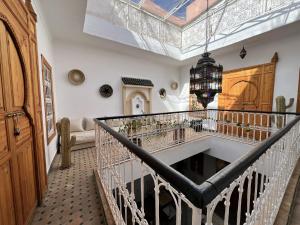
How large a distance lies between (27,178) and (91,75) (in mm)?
3800

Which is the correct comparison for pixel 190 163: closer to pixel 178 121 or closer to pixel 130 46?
pixel 178 121

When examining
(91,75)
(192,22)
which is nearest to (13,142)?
(91,75)

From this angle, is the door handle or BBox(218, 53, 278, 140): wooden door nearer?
the door handle

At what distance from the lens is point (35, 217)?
1.61m

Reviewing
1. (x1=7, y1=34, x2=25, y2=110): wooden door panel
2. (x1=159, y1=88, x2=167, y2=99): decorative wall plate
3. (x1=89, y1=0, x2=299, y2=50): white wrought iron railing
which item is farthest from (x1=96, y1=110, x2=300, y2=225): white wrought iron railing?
(x1=159, y1=88, x2=167, y2=99): decorative wall plate

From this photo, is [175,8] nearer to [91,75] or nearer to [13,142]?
[91,75]

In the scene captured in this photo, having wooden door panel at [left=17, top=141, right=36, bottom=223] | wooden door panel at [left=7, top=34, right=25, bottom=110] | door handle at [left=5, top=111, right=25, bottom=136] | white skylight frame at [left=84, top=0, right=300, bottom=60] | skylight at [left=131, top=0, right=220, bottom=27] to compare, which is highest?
skylight at [left=131, top=0, right=220, bottom=27]

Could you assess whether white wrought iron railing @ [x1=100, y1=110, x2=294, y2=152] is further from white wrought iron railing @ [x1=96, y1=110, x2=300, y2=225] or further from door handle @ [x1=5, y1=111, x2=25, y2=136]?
door handle @ [x1=5, y1=111, x2=25, y2=136]

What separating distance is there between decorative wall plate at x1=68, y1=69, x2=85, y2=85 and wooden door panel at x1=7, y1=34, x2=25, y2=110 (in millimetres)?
3107

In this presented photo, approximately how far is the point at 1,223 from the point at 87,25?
406 cm

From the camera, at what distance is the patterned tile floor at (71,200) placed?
1588 mm

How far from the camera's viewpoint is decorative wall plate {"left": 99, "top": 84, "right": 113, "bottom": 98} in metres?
4.95

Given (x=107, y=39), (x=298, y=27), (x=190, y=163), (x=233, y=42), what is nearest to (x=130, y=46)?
(x=107, y=39)

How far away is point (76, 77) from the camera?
445cm
